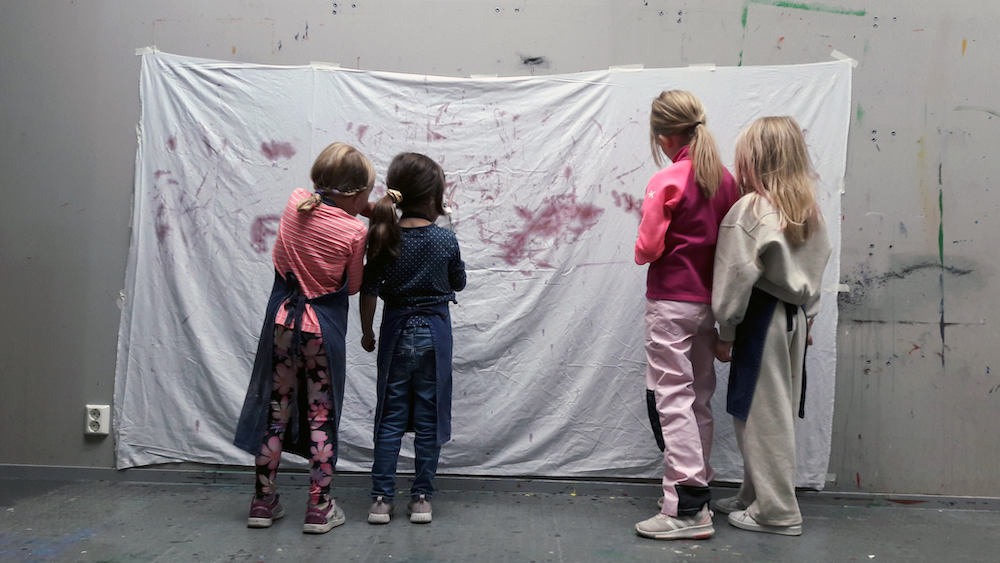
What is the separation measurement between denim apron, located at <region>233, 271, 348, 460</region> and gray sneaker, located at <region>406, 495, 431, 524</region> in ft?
1.05

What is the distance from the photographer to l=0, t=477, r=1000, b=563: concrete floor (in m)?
2.03

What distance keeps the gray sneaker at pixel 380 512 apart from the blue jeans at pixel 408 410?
0.07ft

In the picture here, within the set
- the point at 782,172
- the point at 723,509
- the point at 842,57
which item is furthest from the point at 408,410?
the point at 842,57

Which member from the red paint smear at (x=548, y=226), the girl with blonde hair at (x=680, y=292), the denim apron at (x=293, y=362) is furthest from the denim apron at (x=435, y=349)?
the girl with blonde hair at (x=680, y=292)

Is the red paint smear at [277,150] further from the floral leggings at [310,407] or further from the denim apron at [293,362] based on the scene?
the floral leggings at [310,407]

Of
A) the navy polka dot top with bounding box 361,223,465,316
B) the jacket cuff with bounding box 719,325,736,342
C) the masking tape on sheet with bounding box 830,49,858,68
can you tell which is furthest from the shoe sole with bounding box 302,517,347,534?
the masking tape on sheet with bounding box 830,49,858,68

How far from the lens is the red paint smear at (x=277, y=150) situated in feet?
8.82

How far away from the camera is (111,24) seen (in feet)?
9.04

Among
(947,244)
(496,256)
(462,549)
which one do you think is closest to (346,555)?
(462,549)

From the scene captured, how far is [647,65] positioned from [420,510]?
5.87ft

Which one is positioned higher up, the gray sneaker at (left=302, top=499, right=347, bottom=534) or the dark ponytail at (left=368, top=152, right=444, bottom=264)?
the dark ponytail at (left=368, top=152, right=444, bottom=264)

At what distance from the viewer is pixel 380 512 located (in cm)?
228

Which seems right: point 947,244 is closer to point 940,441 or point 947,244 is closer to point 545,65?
point 940,441

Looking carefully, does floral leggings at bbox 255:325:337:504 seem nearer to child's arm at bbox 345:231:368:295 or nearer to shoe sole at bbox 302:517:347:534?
shoe sole at bbox 302:517:347:534
